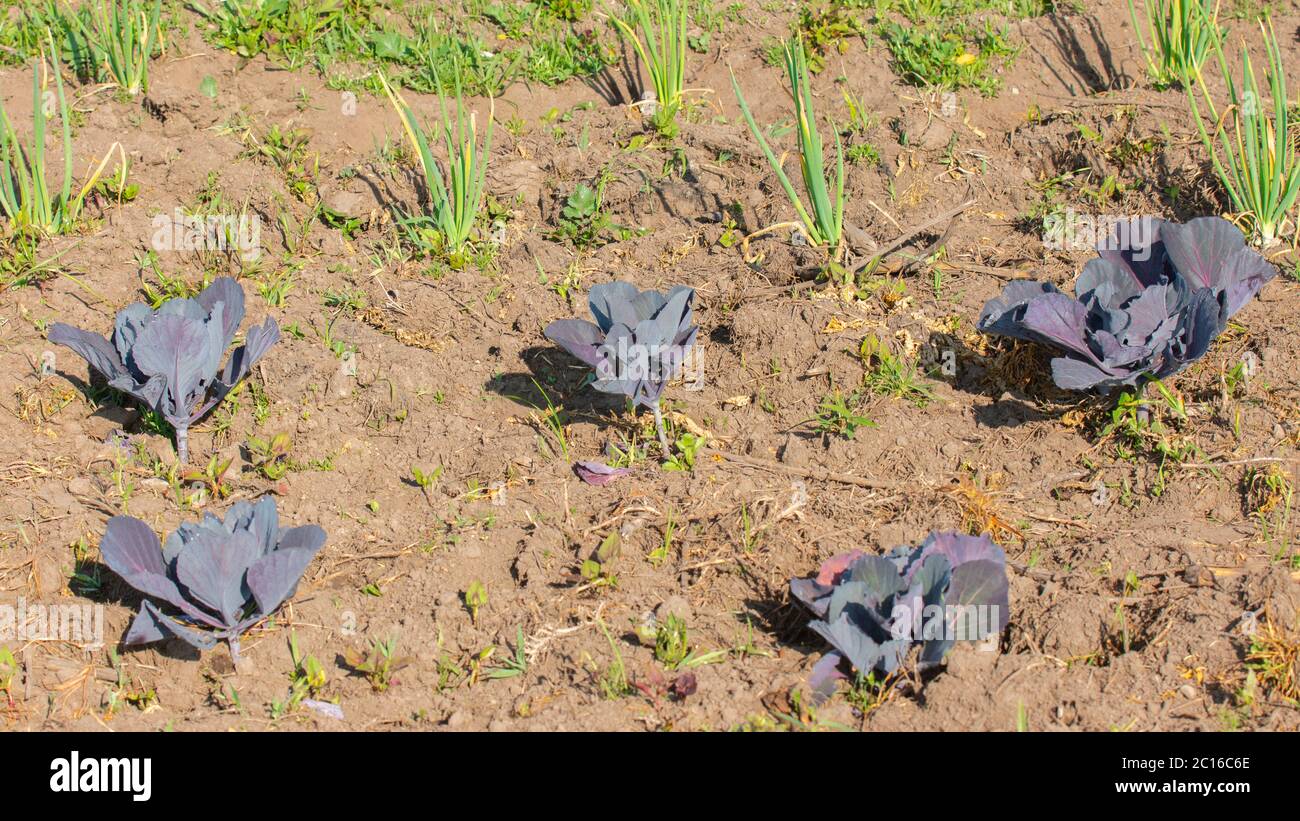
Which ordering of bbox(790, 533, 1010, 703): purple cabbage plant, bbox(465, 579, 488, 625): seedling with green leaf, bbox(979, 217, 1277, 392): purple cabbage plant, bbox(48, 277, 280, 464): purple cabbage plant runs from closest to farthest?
bbox(790, 533, 1010, 703): purple cabbage plant < bbox(465, 579, 488, 625): seedling with green leaf < bbox(979, 217, 1277, 392): purple cabbage plant < bbox(48, 277, 280, 464): purple cabbage plant

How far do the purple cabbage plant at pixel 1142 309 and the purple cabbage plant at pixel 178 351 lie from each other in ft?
6.36

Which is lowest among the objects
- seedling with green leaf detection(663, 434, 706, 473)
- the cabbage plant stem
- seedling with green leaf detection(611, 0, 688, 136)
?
seedling with green leaf detection(663, 434, 706, 473)

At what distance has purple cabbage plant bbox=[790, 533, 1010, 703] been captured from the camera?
2.29 m

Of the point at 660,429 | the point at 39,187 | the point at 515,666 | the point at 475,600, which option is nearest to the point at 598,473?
the point at 660,429

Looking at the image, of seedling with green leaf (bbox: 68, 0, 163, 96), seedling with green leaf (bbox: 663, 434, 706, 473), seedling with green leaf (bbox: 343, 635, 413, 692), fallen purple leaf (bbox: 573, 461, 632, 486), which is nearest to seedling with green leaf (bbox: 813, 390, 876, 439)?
seedling with green leaf (bbox: 663, 434, 706, 473)

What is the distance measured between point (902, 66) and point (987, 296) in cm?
131

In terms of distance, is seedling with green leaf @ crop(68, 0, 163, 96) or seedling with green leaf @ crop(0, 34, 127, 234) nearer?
seedling with green leaf @ crop(0, 34, 127, 234)

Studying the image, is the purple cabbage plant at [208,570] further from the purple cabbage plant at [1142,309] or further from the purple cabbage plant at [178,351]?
the purple cabbage plant at [1142,309]

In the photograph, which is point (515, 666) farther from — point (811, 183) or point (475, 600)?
point (811, 183)

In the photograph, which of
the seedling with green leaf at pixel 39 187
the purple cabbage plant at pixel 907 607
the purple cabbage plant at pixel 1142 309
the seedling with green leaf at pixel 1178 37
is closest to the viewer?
the purple cabbage plant at pixel 907 607

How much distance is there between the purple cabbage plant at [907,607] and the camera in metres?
2.29

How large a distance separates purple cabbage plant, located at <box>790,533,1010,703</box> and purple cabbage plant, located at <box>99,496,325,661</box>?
104 centimetres

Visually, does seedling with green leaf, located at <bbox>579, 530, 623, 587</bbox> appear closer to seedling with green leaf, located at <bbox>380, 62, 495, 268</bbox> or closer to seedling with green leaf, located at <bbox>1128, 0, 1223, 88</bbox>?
seedling with green leaf, located at <bbox>380, 62, 495, 268</bbox>

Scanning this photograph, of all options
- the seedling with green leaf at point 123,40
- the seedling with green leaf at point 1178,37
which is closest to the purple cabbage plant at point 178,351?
the seedling with green leaf at point 123,40
